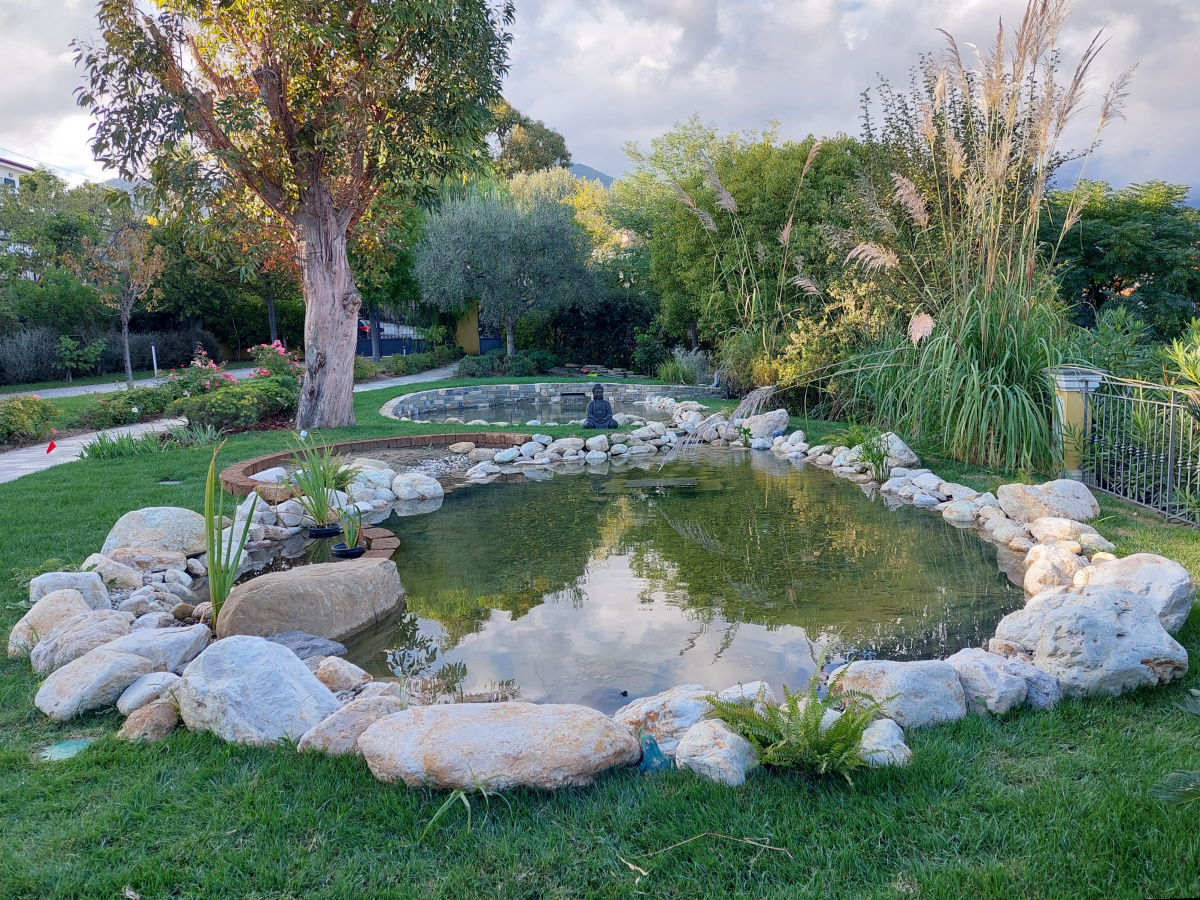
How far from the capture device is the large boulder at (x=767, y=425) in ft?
30.4

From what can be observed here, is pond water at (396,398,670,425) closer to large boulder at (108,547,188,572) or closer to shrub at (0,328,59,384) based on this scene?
Answer: large boulder at (108,547,188,572)

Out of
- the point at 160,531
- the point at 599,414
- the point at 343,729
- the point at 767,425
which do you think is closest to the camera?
the point at 343,729

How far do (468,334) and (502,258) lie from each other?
774cm

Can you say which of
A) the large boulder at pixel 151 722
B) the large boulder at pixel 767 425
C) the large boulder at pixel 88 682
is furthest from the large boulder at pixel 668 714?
the large boulder at pixel 767 425

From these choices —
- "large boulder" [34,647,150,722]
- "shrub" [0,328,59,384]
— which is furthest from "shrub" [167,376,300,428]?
"shrub" [0,328,59,384]

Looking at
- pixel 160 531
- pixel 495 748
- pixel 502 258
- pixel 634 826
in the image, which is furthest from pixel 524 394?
pixel 634 826

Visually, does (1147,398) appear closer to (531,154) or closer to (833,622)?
(833,622)

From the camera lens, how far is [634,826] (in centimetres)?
192

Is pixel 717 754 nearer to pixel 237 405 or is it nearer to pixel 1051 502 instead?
pixel 1051 502

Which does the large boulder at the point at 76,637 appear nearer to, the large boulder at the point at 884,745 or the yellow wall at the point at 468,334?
the large boulder at the point at 884,745

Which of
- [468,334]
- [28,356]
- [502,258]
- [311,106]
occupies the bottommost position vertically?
[28,356]

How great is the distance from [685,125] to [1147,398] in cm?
2696

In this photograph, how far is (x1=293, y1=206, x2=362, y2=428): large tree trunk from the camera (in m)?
9.41

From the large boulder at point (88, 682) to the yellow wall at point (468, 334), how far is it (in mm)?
23700
